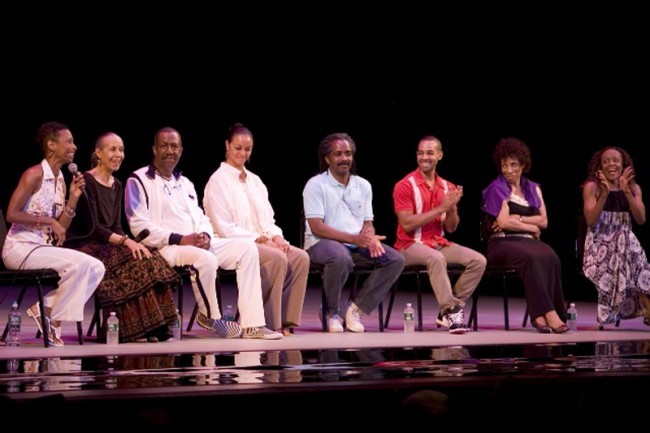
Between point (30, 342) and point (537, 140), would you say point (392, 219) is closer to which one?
point (537, 140)

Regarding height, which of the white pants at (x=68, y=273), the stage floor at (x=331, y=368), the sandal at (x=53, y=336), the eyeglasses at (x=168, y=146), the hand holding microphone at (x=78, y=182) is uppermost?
the eyeglasses at (x=168, y=146)

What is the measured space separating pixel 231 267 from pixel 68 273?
1002 mm

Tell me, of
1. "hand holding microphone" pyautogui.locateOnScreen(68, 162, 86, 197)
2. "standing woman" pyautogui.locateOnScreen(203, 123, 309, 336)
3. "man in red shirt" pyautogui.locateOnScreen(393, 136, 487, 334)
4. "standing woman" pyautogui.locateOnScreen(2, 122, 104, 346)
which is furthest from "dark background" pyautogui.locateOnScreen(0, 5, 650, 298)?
"hand holding microphone" pyautogui.locateOnScreen(68, 162, 86, 197)

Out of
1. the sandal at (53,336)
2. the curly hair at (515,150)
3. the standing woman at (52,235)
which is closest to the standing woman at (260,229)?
the standing woman at (52,235)

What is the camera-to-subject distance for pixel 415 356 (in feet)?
17.4

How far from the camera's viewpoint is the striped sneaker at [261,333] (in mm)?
6527

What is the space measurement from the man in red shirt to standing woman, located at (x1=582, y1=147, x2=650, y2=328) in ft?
2.57

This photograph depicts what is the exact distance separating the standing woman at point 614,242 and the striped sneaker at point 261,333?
2184 mm

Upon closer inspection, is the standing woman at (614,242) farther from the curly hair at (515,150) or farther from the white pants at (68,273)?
the white pants at (68,273)

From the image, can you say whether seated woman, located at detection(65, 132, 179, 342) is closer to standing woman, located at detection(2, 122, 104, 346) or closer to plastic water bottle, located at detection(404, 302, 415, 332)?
standing woman, located at detection(2, 122, 104, 346)

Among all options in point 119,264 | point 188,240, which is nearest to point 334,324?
point 188,240

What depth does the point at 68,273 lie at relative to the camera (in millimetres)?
6109

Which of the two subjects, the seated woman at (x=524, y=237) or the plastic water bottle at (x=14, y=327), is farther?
the seated woman at (x=524, y=237)

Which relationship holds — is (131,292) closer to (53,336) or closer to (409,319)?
(53,336)
